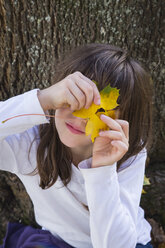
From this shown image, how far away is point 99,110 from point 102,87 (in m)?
0.18

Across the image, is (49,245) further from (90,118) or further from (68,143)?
(90,118)

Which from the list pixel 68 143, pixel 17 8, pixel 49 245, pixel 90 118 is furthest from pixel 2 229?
pixel 17 8

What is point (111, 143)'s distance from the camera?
979 mm

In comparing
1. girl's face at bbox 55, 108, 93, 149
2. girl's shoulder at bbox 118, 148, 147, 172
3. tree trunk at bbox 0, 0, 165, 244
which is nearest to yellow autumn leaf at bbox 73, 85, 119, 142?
girl's face at bbox 55, 108, 93, 149

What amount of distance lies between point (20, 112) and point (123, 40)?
896mm

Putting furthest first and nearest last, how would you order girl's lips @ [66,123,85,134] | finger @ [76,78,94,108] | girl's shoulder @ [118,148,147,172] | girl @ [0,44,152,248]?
girl's shoulder @ [118,148,147,172]
girl's lips @ [66,123,85,134]
girl @ [0,44,152,248]
finger @ [76,78,94,108]

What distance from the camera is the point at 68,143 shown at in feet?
3.84

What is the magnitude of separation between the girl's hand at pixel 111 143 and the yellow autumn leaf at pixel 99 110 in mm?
26

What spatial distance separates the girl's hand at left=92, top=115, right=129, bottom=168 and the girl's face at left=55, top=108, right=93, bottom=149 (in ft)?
0.35

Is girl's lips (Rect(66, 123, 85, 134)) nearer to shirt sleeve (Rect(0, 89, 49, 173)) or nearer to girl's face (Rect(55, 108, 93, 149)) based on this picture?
girl's face (Rect(55, 108, 93, 149))

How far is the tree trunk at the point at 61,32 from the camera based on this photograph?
5.03 feet

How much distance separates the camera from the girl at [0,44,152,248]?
40.5 inches

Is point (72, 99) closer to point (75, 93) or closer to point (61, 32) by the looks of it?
point (75, 93)

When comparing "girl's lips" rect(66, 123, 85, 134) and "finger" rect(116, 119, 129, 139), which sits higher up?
"finger" rect(116, 119, 129, 139)
